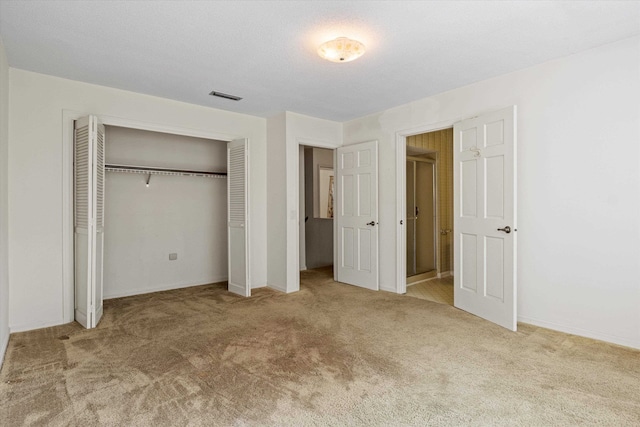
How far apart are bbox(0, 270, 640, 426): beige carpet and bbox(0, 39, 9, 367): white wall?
224 millimetres

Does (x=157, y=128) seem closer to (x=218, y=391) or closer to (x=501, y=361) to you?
(x=218, y=391)

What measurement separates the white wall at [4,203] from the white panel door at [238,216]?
229cm

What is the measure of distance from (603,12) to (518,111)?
3.60 feet

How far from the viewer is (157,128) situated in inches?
166

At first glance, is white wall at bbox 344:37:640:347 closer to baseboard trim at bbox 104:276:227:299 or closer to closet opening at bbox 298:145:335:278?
closet opening at bbox 298:145:335:278

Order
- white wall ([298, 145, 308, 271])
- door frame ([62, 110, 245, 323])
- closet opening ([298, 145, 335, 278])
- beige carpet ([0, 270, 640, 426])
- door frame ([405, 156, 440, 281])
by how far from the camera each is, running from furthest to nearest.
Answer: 1. closet opening ([298, 145, 335, 278])
2. white wall ([298, 145, 308, 271])
3. door frame ([405, 156, 440, 281])
4. door frame ([62, 110, 245, 323])
5. beige carpet ([0, 270, 640, 426])

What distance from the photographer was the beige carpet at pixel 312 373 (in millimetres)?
1947

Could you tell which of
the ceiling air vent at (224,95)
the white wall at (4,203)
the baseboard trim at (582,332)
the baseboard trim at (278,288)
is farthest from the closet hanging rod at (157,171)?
the baseboard trim at (582,332)

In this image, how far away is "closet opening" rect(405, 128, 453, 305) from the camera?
5531 mm

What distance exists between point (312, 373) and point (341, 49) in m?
2.39

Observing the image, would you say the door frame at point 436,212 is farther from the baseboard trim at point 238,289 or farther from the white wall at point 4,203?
the white wall at point 4,203

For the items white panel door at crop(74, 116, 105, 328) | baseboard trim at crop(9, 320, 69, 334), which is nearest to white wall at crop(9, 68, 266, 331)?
baseboard trim at crop(9, 320, 69, 334)

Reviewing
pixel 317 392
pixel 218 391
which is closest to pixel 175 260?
pixel 218 391

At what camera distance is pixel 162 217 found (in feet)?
16.2
